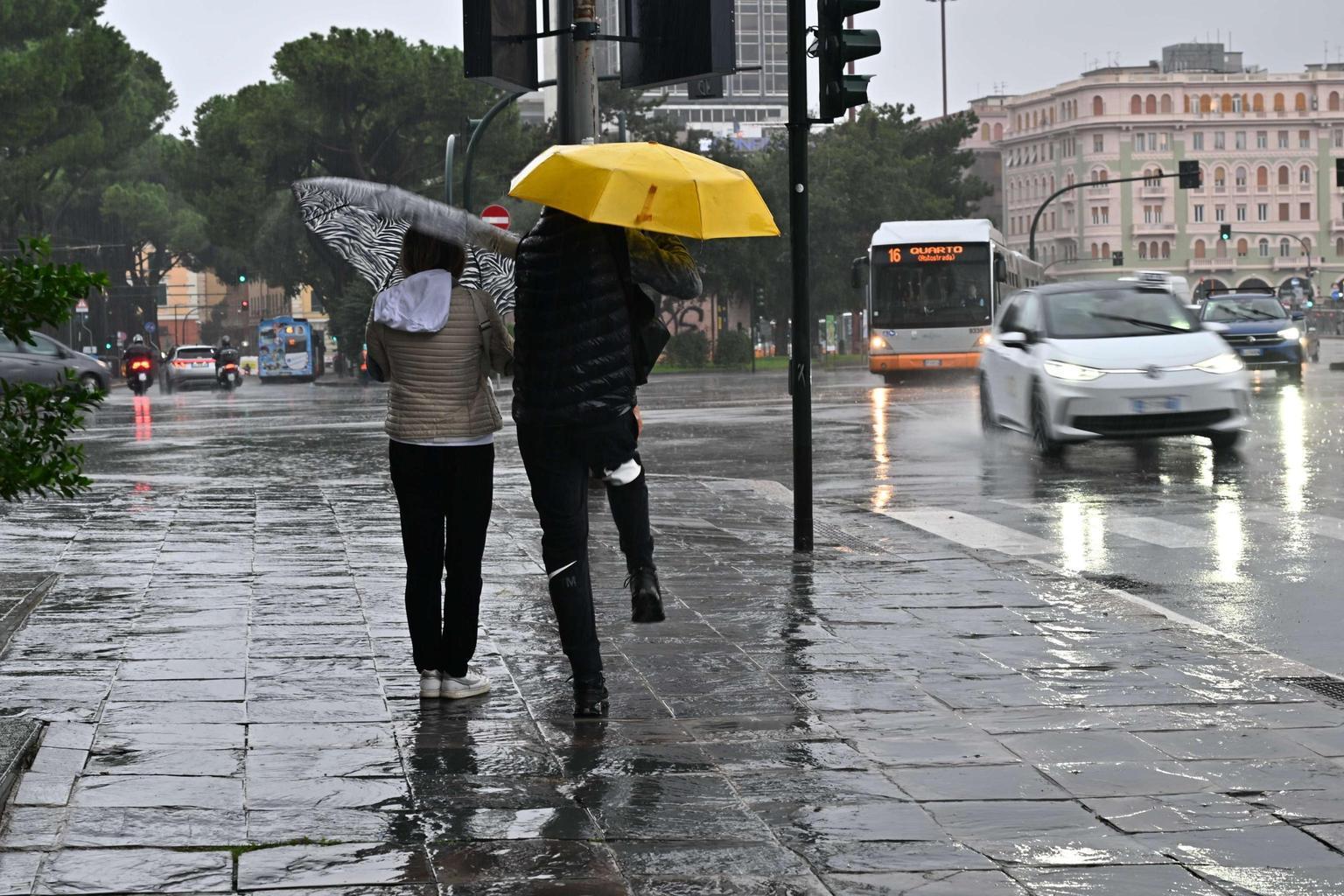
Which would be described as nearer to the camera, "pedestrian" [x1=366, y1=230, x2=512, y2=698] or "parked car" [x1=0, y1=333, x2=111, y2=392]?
"pedestrian" [x1=366, y1=230, x2=512, y2=698]

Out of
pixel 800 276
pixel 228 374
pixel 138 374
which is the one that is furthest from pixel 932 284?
pixel 800 276

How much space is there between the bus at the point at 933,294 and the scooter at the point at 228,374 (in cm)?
2724

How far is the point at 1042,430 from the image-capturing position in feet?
57.6

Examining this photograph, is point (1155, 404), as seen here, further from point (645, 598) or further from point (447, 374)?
point (447, 374)

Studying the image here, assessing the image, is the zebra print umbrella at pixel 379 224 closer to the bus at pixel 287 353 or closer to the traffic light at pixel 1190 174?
the traffic light at pixel 1190 174

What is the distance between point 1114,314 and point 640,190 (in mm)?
12635

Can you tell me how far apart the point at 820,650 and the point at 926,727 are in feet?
4.75

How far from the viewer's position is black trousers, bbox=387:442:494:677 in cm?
641

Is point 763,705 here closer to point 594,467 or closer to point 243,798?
point 594,467

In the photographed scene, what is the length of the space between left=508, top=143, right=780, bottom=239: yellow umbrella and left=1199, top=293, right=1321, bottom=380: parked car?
100.0ft

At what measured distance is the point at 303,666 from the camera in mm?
6895

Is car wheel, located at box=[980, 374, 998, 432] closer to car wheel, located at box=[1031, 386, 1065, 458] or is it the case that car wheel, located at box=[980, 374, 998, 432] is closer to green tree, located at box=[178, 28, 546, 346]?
car wheel, located at box=[1031, 386, 1065, 458]

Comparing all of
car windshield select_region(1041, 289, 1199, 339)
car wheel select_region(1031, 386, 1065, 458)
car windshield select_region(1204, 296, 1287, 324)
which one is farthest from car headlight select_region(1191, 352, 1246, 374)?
car windshield select_region(1204, 296, 1287, 324)

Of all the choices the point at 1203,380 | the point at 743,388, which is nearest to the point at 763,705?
the point at 1203,380
